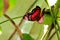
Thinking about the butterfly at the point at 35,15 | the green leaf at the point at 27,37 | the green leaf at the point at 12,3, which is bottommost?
the green leaf at the point at 27,37

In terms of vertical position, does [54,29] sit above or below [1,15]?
below

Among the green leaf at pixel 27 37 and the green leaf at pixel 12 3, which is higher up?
the green leaf at pixel 12 3

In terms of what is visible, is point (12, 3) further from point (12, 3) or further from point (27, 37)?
point (27, 37)

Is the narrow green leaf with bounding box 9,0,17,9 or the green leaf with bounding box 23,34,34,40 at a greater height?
the narrow green leaf with bounding box 9,0,17,9

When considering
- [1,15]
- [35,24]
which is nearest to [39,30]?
[35,24]

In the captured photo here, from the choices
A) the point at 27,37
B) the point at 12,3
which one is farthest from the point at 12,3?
the point at 27,37

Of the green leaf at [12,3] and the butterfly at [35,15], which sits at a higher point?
the green leaf at [12,3]

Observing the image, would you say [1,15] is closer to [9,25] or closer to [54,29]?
[9,25]
